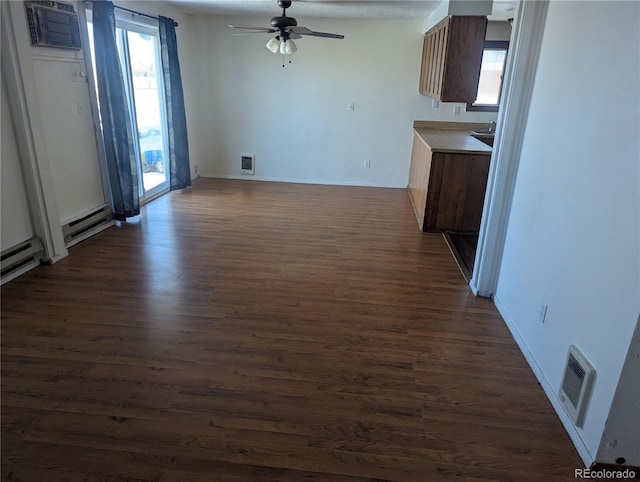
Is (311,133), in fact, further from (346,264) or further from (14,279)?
(14,279)

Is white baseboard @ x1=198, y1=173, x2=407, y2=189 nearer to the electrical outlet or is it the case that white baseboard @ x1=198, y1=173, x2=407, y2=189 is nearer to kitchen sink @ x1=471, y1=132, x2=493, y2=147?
kitchen sink @ x1=471, y1=132, x2=493, y2=147

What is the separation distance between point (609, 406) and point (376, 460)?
94 cm

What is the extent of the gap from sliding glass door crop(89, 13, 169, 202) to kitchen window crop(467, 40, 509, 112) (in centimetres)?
424

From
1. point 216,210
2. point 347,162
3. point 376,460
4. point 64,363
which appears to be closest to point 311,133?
point 347,162

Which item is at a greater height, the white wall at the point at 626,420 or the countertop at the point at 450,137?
the countertop at the point at 450,137

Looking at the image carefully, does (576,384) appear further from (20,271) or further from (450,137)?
(450,137)

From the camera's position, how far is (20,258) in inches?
130

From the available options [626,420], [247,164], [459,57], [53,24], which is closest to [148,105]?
[247,164]

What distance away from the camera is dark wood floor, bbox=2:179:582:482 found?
5.90 feet

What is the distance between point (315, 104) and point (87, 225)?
12.0ft

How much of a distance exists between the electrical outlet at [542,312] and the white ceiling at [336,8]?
3364mm

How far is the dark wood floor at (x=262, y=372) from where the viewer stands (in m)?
1.80

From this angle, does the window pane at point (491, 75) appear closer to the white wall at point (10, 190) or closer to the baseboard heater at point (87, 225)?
the baseboard heater at point (87, 225)

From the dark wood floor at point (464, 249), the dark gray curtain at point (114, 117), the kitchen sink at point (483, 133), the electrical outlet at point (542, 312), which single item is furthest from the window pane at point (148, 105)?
the electrical outlet at point (542, 312)
